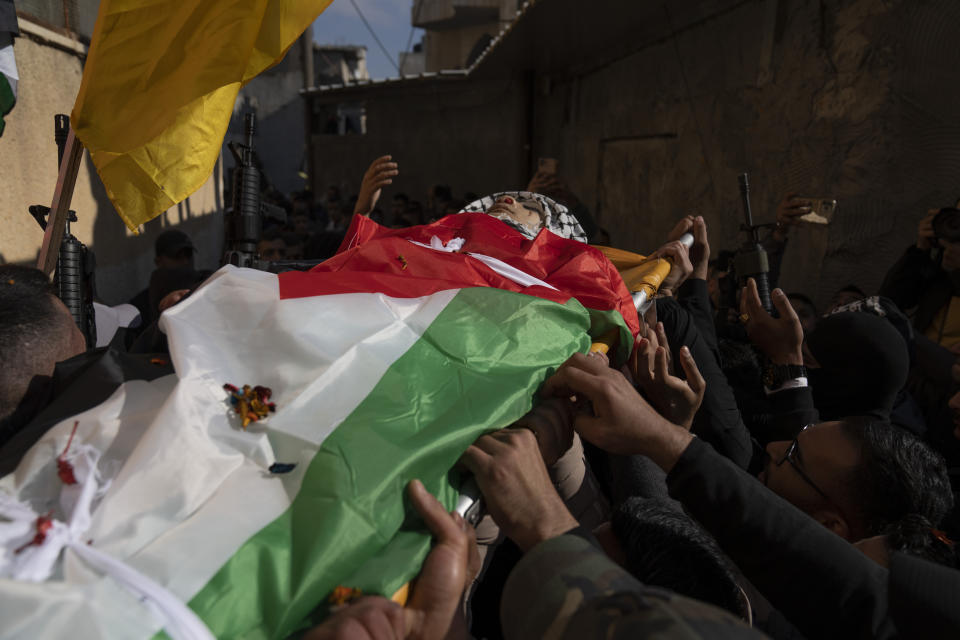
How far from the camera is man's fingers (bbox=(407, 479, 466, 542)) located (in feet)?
3.45

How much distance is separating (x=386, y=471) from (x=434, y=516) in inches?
Result: 4.7

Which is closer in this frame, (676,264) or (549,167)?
(676,264)

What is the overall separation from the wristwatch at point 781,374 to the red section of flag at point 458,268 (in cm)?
51

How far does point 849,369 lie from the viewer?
217 centimetres

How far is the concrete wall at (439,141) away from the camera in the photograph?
10602mm

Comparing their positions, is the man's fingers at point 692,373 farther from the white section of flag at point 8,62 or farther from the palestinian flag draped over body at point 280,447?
the white section of flag at point 8,62

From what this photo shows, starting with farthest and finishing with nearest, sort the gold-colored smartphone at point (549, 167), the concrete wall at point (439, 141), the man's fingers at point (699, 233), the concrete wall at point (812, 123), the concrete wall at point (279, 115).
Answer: the concrete wall at point (279, 115) → the concrete wall at point (439, 141) → the gold-colored smartphone at point (549, 167) → the concrete wall at point (812, 123) → the man's fingers at point (699, 233)

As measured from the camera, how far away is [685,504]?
1240 millimetres

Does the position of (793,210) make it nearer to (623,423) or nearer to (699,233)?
(699,233)

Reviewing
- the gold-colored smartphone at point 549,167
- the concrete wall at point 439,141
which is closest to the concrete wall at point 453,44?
the concrete wall at point 439,141

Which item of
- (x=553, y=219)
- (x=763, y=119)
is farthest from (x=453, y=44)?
(x=553, y=219)

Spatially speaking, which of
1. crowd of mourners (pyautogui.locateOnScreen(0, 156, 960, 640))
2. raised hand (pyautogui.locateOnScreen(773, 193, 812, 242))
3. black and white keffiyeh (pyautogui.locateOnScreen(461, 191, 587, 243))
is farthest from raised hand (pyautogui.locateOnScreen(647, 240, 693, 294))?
raised hand (pyautogui.locateOnScreen(773, 193, 812, 242))

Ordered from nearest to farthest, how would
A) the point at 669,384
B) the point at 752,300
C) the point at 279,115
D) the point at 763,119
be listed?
1. the point at 669,384
2. the point at 752,300
3. the point at 763,119
4. the point at 279,115

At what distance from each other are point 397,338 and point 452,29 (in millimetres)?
20175
